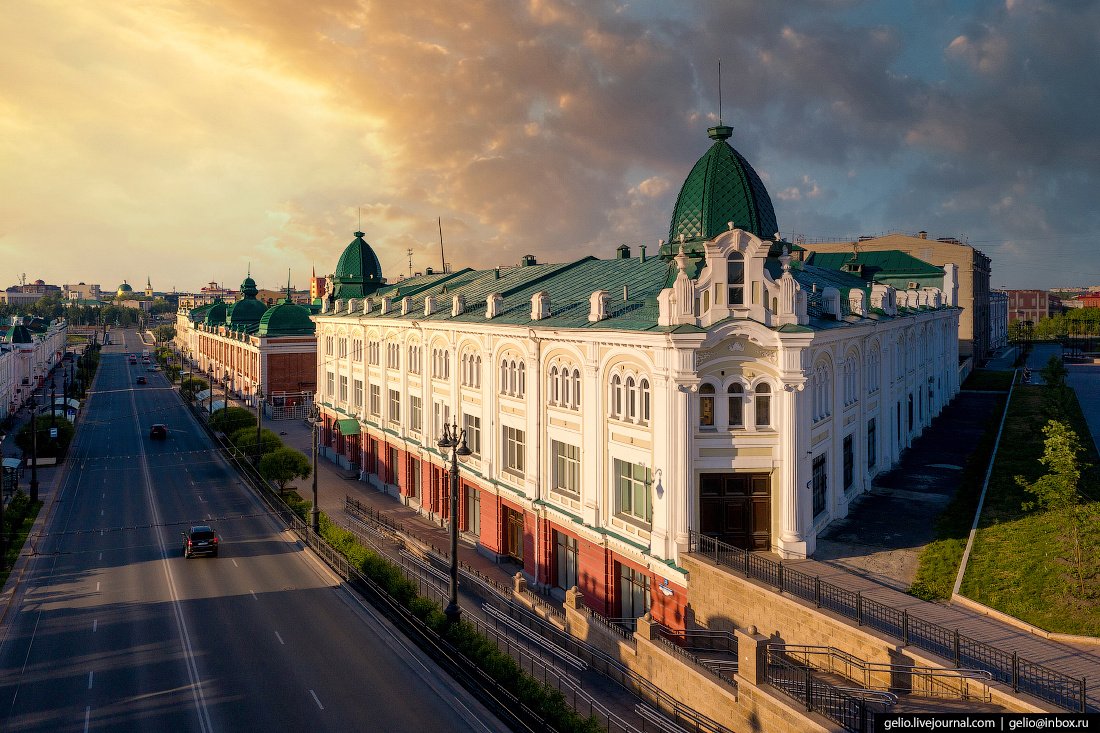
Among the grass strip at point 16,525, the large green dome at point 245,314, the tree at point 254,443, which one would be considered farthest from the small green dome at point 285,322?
the grass strip at point 16,525

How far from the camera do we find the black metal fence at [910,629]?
17172mm

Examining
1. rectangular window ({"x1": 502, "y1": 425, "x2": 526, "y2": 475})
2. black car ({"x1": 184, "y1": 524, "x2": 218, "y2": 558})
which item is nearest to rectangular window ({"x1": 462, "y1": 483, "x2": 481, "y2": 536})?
rectangular window ({"x1": 502, "y1": 425, "x2": 526, "y2": 475})

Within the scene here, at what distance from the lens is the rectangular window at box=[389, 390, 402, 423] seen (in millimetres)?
50878

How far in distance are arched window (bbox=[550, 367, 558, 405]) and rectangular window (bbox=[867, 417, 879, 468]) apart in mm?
15748

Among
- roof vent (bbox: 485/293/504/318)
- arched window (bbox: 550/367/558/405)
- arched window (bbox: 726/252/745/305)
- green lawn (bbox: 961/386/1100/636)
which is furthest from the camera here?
roof vent (bbox: 485/293/504/318)

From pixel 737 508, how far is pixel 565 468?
8.45 meters

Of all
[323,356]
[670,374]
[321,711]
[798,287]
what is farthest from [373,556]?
[323,356]

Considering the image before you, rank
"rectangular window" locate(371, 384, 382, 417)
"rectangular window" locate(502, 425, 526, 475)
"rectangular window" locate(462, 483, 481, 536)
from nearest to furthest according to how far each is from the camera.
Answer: "rectangular window" locate(502, 425, 526, 475) < "rectangular window" locate(462, 483, 481, 536) < "rectangular window" locate(371, 384, 382, 417)

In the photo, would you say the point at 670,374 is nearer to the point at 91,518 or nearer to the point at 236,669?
the point at 236,669

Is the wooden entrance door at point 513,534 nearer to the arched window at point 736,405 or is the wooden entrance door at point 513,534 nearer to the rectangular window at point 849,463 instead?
the arched window at point 736,405

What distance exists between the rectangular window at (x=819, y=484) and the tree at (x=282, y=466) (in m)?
33.1

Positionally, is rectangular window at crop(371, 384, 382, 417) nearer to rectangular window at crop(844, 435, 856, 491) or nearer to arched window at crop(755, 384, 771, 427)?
rectangular window at crop(844, 435, 856, 491)

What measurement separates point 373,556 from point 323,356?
35.7m

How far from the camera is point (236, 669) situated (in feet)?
82.8
